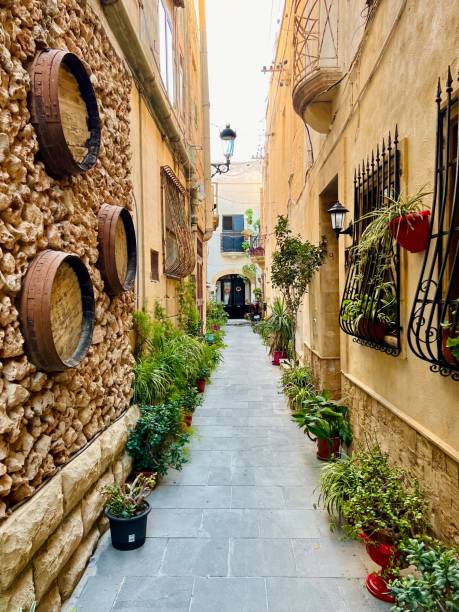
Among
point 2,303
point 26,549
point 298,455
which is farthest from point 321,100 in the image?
point 26,549

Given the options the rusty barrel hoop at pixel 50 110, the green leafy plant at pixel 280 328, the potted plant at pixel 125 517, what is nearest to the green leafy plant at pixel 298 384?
the green leafy plant at pixel 280 328

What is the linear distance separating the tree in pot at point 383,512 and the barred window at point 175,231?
4.46 meters

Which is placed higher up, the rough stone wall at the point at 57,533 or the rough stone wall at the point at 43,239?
the rough stone wall at the point at 43,239

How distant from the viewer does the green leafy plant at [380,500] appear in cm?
249

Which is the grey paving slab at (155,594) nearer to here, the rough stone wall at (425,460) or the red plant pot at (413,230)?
the rough stone wall at (425,460)

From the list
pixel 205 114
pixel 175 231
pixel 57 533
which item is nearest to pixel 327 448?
pixel 57 533

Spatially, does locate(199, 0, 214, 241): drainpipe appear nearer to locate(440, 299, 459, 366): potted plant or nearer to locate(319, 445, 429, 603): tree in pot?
locate(319, 445, 429, 603): tree in pot

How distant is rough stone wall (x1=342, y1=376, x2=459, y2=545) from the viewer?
221 cm

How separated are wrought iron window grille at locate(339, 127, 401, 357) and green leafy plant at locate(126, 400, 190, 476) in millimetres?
1916

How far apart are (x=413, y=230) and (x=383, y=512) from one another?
174cm

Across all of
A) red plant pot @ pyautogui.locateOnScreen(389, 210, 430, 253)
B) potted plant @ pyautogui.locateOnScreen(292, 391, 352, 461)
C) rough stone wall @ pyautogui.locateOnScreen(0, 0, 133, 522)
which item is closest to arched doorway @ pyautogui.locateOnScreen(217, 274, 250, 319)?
potted plant @ pyautogui.locateOnScreen(292, 391, 352, 461)

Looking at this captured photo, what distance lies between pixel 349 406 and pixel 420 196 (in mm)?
2588

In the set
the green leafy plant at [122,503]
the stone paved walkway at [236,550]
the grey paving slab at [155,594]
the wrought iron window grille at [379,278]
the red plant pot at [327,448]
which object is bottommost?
the stone paved walkway at [236,550]

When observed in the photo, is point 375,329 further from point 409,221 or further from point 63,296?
A: point 63,296
